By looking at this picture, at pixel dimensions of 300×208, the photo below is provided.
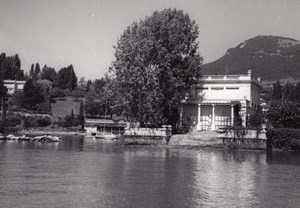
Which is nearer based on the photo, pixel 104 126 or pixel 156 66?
pixel 156 66

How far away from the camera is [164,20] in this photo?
61.0m

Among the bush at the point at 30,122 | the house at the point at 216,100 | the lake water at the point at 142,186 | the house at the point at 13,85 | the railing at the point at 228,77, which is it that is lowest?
the lake water at the point at 142,186

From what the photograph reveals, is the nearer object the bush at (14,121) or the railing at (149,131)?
the railing at (149,131)

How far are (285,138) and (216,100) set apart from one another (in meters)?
15.0

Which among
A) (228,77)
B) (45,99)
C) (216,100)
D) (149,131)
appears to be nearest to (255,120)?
(216,100)

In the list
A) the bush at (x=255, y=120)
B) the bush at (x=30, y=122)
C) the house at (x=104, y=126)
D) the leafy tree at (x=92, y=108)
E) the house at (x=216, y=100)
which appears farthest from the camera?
the leafy tree at (x=92, y=108)

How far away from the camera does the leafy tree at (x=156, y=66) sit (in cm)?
5797

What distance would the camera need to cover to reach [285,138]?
54.0m

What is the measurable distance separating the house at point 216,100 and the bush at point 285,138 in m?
10.1

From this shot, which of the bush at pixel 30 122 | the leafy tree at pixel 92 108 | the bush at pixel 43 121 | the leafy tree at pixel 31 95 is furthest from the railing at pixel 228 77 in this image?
the leafy tree at pixel 31 95

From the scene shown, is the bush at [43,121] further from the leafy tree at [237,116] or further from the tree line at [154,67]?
the leafy tree at [237,116]

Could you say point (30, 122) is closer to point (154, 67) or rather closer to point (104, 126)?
point (104, 126)

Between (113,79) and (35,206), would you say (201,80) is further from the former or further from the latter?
(35,206)

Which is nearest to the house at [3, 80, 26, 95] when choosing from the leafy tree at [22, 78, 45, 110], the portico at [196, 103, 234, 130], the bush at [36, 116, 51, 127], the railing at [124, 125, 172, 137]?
the leafy tree at [22, 78, 45, 110]
